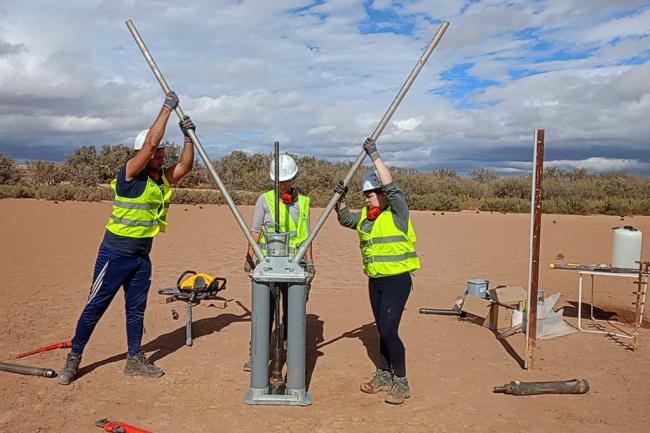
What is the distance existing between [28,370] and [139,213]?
71.2 inches

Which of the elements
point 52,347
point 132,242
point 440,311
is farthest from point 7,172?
point 132,242

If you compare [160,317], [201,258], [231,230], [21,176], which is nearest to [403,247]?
[160,317]

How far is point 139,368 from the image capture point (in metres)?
5.61

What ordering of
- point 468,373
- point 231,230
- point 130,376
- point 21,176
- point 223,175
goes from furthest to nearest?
1. point 223,175
2. point 21,176
3. point 231,230
4. point 468,373
5. point 130,376

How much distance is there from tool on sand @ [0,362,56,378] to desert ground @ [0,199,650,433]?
0.07 m

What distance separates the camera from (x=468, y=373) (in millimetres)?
5980

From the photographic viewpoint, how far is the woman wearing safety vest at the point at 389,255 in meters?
4.96

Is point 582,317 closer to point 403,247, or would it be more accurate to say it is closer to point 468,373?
point 468,373

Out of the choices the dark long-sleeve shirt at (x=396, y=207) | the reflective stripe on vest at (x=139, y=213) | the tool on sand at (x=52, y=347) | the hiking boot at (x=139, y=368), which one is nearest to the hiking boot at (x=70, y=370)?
the hiking boot at (x=139, y=368)

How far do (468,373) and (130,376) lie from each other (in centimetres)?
332

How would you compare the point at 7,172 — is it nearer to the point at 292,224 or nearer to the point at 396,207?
the point at 292,224

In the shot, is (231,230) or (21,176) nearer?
(231,230)

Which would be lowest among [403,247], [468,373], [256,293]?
[468,373]

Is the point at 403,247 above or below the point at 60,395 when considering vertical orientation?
above
